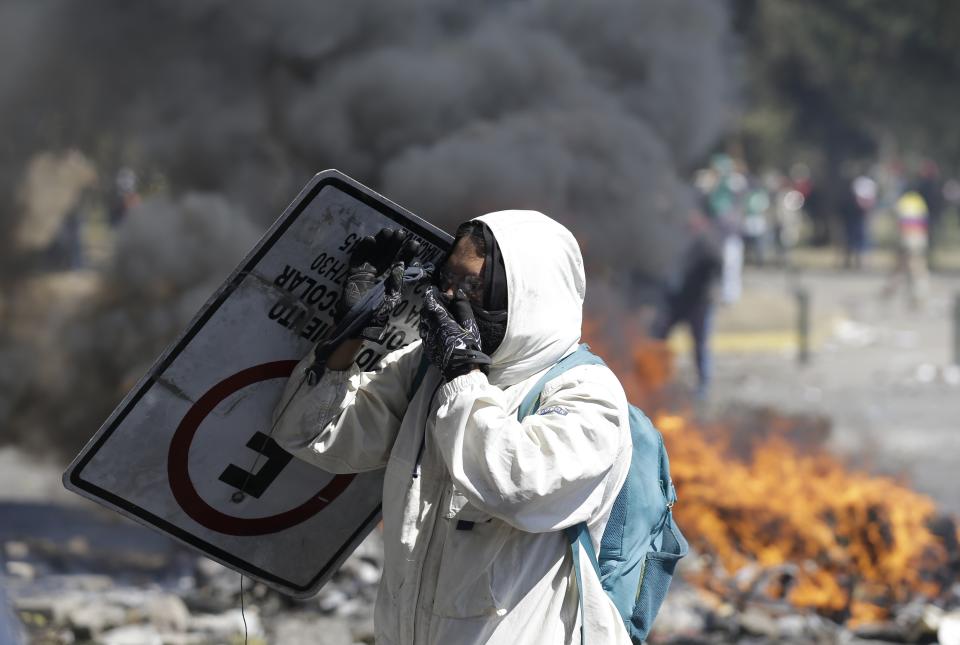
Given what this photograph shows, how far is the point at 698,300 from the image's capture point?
10625mm

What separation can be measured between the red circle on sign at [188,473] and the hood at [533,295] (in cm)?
48

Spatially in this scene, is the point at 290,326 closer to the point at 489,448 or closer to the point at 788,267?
the point at 489,448

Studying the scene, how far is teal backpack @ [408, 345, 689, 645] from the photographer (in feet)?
7.72

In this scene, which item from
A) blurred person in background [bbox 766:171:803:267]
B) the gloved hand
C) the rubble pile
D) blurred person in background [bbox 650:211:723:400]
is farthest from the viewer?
blurred person in background [bbox 766:171:803:267]

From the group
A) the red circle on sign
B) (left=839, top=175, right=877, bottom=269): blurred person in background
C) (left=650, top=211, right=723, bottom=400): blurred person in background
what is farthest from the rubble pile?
(left=839, top=175, right=877, bottom=269): blurred person in background

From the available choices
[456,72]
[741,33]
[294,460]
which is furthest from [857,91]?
[294,460]

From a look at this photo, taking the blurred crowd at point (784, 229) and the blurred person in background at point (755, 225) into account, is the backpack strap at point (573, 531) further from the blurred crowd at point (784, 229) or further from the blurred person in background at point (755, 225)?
the blurred person in background at point (755, 225)

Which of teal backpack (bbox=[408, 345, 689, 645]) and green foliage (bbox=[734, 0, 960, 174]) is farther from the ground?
teal backpack (bbox=[408, 345, 689, 645])

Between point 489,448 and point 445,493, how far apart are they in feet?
0.69

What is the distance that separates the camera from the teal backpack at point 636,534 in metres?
2.35

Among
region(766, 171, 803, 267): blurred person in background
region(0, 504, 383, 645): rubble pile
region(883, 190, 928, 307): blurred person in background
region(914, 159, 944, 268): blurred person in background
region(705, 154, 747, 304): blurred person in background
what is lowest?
region(914, 159, 944, 268): blurred person in background

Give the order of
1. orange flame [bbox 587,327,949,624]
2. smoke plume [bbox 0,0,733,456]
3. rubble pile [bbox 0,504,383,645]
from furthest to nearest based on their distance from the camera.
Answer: smoke plume [bbox 0,0,733,456], orange flame [bbox 587,327,949,624], rubble pile [bbox 0,504,383,645]

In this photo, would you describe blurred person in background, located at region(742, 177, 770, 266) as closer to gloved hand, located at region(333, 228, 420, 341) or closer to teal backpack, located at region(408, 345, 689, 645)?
teal backpack, located at region(408, 345, 689, 645)

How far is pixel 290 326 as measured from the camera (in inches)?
101
